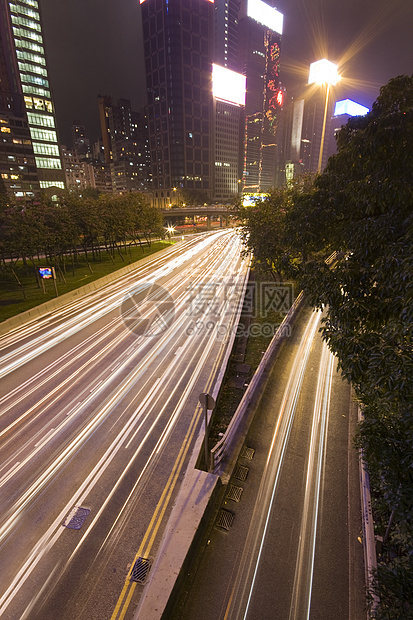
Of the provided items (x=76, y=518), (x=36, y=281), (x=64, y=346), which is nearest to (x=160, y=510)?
(x=76, y=518)

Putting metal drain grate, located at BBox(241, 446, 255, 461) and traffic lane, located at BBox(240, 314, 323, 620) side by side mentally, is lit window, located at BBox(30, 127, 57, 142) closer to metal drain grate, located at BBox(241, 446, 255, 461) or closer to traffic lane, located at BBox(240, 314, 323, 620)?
metal drain grate, located at BBox(241, 446, 255, 461)

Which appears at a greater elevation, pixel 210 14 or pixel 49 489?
pixel 210 14

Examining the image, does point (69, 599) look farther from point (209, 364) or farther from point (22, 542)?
point (209, 364)

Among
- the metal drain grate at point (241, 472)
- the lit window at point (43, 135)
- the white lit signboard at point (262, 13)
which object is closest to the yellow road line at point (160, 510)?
the metal drain grate at point (241, 472)

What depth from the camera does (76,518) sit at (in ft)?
27.7

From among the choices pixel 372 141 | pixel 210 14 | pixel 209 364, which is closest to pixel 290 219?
pixel 372 141

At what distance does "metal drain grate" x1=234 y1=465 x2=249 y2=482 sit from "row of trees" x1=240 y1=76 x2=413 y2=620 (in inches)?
142

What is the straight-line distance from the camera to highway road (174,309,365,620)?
6258mm

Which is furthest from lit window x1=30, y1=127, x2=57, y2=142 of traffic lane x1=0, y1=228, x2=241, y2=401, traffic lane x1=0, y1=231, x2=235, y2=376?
traffic lane x1=0, y1=228, x2=241, y2=401

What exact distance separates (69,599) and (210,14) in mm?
219324

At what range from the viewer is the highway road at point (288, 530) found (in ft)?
20.5

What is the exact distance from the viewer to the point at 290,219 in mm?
9031

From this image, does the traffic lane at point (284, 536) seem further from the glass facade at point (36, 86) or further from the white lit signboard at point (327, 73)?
the glass facade at point (36, 86)

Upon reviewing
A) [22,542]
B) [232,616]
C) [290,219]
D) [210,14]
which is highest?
[210,14]
